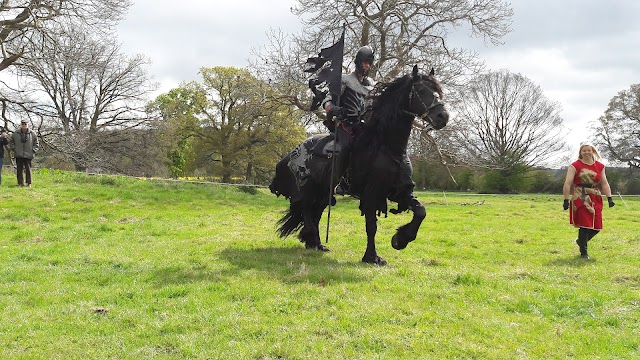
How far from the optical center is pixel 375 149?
23.3 feet

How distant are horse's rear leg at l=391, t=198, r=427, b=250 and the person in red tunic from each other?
3463 mm

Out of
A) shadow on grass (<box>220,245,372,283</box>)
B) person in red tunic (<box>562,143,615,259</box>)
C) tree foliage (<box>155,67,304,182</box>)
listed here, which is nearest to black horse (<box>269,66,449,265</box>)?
shadow on grass (<box>220,245,372,283</box>)

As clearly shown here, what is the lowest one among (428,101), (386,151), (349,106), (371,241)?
(371,241)

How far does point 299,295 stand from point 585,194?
6267 mm

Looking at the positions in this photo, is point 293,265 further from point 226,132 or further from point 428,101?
point 226,132

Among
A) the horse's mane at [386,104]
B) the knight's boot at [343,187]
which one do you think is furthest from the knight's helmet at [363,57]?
the knight's boot at [343,187]

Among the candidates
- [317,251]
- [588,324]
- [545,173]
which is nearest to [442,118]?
[588,324]

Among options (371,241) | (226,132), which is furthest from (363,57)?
(226,132)

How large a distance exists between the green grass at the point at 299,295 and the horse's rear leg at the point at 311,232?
0.84 ft

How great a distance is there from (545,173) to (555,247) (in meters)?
33.6

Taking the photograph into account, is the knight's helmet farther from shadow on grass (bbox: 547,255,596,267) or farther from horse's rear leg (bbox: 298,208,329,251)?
shadow on grass (bbox: 547,255,596,267)

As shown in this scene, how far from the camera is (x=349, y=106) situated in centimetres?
752

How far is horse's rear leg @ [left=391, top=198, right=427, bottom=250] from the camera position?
6.77 meters

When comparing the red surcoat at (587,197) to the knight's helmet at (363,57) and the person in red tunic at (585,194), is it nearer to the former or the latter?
the person in red tunic at (585,194)
